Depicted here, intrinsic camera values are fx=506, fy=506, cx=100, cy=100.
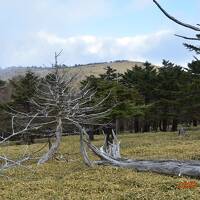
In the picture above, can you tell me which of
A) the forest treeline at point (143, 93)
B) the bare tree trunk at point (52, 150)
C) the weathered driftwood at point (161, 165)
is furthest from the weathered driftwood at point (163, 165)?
the forest treeline at point (143, 93)

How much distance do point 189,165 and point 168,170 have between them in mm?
720

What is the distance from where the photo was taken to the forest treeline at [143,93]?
42.9m

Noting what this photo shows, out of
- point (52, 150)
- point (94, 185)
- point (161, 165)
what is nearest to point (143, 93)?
point (52, 150)

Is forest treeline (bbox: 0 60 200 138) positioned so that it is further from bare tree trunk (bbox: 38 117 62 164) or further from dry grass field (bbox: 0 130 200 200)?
dry grass field (bbox: 0 130 200 200)

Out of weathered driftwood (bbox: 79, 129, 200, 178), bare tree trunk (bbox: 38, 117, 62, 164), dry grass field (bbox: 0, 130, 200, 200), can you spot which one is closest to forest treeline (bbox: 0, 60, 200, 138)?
bare tree trunk (bbox: 38, 117, 62, 164)

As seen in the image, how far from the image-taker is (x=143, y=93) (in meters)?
60.4

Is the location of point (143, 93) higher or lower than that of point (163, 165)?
higher

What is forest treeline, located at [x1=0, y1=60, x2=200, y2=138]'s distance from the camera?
141ft

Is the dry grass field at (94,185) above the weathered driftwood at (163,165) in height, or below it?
below

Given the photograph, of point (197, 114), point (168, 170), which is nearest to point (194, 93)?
point (197, 114)

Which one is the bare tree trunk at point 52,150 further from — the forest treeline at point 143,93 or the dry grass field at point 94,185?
the forest treeline at point 143,93

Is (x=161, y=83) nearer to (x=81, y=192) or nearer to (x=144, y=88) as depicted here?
(x=144, y=88)

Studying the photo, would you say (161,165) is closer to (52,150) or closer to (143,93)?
(52,150)

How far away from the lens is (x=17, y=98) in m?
49.2
